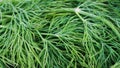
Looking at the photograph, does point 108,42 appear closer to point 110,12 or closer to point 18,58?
point 110,12

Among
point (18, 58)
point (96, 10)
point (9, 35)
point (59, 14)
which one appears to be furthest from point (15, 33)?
point (96, 10)

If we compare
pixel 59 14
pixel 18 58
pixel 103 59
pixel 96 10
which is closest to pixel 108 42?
pixel 103 59

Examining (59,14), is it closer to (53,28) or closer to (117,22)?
(53,28)

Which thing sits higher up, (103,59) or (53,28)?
(53,28)

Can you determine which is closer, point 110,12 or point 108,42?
point 108,42

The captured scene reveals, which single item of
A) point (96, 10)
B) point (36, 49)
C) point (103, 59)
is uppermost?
point (96, 10)

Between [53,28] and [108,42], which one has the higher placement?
[53,28]
